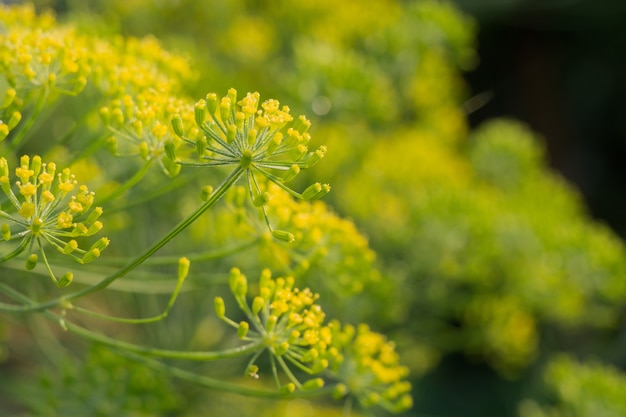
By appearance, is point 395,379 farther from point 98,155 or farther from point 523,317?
point 523,317

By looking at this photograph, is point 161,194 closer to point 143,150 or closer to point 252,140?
point 143,150

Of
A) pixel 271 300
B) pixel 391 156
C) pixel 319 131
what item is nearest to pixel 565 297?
pixel 391 156

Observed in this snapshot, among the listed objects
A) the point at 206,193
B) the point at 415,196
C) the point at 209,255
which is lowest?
the point at 206,193

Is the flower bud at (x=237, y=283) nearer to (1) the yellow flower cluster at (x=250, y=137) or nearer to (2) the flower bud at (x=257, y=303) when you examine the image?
(2) the flower bud at (x=257, y=303)

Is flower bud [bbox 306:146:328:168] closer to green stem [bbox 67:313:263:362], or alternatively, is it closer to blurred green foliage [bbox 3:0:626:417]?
green stem [bbox 67:313:263:362]

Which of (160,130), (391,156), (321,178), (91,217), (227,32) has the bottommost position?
(91,217)

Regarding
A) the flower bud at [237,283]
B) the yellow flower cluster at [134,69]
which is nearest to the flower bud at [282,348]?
the flower bud at [237,283]

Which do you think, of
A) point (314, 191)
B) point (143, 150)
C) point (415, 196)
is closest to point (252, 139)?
point (314, 191)
